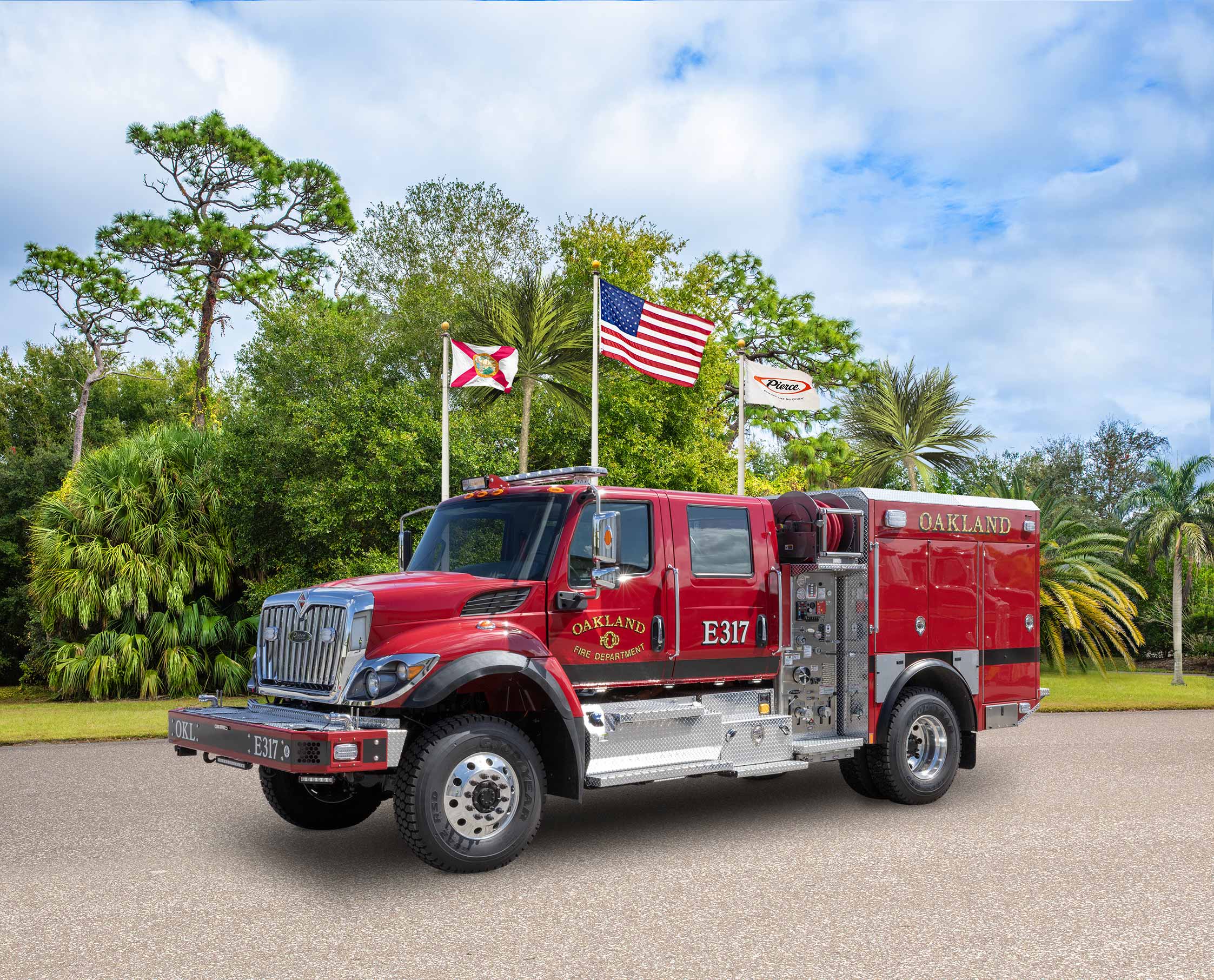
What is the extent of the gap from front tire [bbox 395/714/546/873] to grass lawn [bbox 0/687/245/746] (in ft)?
16.1

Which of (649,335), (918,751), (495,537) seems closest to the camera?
(495,537)

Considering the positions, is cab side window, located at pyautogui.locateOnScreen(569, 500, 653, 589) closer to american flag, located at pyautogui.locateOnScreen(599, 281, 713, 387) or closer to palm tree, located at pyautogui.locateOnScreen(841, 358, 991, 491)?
american flag, located at pyautogui.locateOnScreen(599, 281, 713, 387)

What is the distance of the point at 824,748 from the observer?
8.32 m

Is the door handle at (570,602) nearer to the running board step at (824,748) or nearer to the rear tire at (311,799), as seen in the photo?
the rear tire at (311,799)

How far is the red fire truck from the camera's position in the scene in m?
6.62

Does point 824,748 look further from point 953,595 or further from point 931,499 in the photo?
point 931,499

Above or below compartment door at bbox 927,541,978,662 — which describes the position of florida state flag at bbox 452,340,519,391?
above

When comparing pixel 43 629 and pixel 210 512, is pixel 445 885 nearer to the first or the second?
pixel 210 512

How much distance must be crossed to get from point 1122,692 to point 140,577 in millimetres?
17727

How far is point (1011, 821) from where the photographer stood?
26.9ft

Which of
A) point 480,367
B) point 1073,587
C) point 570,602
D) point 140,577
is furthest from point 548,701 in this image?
point 1073,587

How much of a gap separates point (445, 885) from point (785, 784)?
4.47 meters

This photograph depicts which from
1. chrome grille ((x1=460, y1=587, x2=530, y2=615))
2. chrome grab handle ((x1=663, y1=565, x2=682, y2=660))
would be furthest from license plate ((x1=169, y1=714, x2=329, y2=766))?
chrome grab handle ((x1=663, y1=565, x2=682, y2=660))

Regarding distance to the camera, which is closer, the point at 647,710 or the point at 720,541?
the point at 647,710
